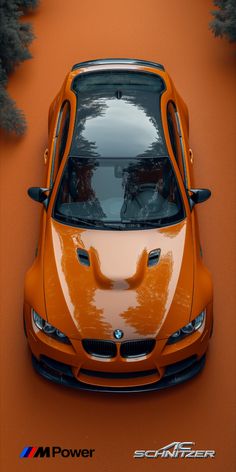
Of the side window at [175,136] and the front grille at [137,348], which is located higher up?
the side window at [175,136]

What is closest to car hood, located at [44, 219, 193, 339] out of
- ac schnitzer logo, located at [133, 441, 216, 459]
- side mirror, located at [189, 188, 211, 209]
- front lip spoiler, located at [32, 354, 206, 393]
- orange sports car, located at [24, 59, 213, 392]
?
orange sports car, located at [24, 59, 213, 392]

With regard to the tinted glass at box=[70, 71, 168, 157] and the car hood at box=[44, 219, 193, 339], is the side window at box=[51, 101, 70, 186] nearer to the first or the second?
the tinted glass at box=[70, 71, 168, 157]

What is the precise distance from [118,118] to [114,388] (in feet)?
9.21

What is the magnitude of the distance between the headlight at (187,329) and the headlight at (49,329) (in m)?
0.90

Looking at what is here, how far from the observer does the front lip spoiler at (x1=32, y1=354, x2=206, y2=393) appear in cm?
583

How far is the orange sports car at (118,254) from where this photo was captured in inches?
225

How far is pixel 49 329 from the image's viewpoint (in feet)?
19.0

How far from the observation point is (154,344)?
5.69 metres

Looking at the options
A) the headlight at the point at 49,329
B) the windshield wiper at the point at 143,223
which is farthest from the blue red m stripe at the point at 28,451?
the windshield wiper at the point at 143,223

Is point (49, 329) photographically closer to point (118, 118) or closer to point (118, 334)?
point (118, 334)

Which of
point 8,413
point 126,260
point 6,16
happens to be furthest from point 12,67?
point 8,413

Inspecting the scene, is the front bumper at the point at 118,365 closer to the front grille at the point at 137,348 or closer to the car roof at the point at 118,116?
the front grille at the point at 137,348

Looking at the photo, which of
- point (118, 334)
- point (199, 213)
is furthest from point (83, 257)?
point (199, 213)

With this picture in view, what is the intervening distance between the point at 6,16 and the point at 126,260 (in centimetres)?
594
